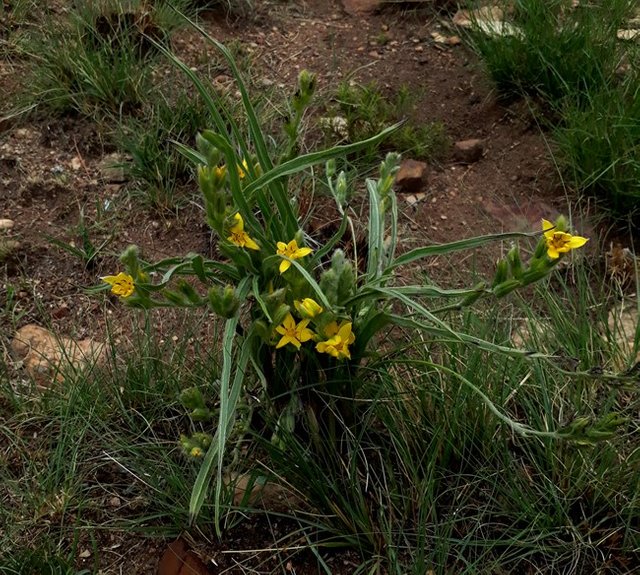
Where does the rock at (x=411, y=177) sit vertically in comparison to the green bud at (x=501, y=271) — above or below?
below

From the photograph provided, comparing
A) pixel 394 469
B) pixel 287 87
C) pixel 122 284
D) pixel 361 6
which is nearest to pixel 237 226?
pixel 122 284

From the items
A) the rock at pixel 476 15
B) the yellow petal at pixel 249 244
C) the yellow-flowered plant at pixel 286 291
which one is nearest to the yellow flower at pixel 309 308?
the yellow-flowered plant at pixel 286 291

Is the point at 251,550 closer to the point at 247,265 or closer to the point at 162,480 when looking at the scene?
the point at 162,480

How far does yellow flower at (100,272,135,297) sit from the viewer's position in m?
1.41

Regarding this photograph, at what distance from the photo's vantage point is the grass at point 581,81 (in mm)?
2428

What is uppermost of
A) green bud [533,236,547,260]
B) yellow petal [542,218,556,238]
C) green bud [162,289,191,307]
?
yellow petal [542,218,556,238]

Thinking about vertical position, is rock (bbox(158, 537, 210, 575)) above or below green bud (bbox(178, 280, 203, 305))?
below

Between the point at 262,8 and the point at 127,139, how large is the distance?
1110 mm

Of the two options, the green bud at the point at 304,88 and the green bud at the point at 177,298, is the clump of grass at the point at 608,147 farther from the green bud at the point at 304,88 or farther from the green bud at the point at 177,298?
the green bud at the point at 177,298

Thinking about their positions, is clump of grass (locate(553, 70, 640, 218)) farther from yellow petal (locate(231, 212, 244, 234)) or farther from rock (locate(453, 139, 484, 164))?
yellow petal (locate(231, 212, 244, 234))

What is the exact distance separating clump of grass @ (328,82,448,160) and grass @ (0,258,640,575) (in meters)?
0.96

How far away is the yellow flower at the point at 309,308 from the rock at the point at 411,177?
128 centimetres

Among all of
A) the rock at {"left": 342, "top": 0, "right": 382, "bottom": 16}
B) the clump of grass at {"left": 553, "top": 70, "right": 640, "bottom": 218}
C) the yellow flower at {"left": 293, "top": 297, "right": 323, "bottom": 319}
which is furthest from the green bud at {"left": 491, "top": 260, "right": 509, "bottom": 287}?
the rock at {"left": 342, "top": 0, "right": 382, "bottom": 16}

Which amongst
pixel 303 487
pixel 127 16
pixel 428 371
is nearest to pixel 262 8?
pixel 127 16
